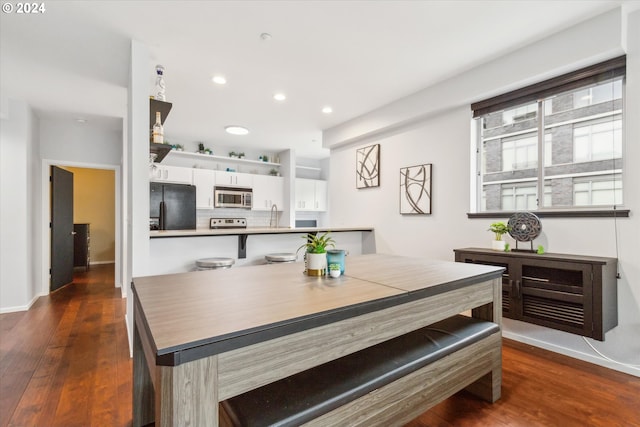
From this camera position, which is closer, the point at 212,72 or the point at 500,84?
the point at 500,84

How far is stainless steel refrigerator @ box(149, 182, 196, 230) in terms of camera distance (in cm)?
512

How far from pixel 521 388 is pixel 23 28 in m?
4.51

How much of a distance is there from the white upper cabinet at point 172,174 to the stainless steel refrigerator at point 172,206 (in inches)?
8.9

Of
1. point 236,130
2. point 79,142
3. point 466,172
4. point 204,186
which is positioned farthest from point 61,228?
point 466,172

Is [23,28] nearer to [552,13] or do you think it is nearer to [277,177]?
[552,13]

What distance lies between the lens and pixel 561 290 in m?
2.34

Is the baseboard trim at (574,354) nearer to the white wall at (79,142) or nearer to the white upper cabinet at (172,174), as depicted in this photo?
the white upper cabinet at (172,174)

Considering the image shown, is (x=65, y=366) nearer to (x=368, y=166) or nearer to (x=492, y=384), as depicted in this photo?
(x=492, y=384)

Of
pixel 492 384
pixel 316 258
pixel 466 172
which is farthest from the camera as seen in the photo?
pixel 466 172

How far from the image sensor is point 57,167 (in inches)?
191

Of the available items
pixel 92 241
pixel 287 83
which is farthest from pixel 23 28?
pixel 92 241

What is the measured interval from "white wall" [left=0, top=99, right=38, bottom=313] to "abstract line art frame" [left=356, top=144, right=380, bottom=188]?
4.47 m

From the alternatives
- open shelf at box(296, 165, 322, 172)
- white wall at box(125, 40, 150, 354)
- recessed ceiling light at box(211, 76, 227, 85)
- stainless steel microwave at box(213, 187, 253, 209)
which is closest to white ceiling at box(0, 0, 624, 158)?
recessed ceiling light at box(211, 76, 227, 85)

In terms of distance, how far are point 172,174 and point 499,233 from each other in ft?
16.9
